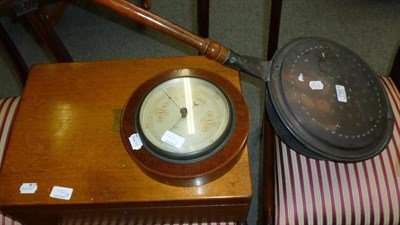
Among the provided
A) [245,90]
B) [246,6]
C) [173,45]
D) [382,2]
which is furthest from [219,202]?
[382,2]

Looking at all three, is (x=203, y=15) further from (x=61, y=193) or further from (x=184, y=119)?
(x=61, y=193)

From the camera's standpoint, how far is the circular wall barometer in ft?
2.65

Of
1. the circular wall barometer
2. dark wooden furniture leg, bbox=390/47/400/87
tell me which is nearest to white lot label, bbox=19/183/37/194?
the circular wall barometer

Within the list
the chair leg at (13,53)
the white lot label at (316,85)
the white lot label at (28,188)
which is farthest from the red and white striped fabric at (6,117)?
the white lot label at (316,85)

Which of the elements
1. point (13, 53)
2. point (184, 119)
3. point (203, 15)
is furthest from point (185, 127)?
point (13, 53)

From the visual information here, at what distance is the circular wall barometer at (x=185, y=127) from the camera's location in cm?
81

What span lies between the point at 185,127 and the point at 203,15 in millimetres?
459

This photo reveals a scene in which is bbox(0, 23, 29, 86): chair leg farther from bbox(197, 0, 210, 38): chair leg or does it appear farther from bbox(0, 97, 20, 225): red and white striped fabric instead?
bbox(197, 0, 210, 38): chair leg

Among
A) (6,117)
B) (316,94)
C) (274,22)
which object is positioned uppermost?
(274,22)

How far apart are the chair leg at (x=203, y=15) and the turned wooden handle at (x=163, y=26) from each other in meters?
0.30

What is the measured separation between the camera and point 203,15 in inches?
45.8

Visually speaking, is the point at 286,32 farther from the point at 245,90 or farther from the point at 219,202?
the point at 219,202

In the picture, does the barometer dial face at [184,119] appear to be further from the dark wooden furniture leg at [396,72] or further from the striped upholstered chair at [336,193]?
the dark wooden furniture leg at [396,72]

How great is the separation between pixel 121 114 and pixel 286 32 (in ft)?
4.65
